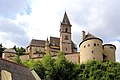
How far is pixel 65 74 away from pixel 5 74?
47326mm

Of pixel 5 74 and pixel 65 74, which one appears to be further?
pixel 65 74

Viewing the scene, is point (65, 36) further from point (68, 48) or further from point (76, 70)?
point (76, 70)

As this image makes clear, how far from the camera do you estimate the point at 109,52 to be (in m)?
88.5

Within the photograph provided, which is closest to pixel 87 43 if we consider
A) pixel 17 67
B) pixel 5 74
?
pixel 17 67

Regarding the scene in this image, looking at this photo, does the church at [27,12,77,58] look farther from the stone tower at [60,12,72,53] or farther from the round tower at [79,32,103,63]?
the round tower at [79,32,103,63]

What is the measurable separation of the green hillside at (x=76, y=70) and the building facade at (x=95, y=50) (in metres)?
3.58

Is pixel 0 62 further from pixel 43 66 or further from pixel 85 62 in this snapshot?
pixel 85 62

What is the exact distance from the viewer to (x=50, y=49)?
107 meters

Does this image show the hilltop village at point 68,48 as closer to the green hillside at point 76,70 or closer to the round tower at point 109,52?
the round tower at point 109,52

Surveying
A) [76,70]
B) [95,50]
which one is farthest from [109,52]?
[76,70]

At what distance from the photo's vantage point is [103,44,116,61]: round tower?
88000 mm

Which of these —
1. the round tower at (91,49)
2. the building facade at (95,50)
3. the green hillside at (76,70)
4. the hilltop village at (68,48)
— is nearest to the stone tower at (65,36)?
the hilltop village at (68,48)

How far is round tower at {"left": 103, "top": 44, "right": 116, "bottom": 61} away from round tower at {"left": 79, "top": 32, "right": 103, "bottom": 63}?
129 inches

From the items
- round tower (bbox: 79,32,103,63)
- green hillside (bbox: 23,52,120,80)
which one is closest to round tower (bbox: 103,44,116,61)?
round tower (bbox: 79,32,103,63)
